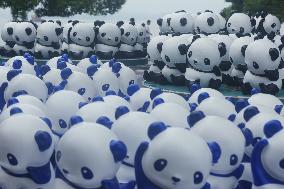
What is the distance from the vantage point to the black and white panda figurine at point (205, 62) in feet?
32.0

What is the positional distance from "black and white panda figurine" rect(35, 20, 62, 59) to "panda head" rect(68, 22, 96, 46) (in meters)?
0.51

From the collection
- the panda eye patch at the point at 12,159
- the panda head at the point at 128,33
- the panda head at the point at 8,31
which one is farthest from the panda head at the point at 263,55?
the panda head at the point at 8,31

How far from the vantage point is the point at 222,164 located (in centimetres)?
482

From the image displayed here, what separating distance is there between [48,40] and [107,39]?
1.70m

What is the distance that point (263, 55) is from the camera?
9297 millimetres

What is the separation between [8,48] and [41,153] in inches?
464

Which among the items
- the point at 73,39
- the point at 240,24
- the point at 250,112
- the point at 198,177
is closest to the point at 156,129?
the point at 198,177

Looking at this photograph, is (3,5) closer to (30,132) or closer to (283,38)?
(283,38)

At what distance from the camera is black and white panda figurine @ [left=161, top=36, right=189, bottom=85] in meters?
10.6

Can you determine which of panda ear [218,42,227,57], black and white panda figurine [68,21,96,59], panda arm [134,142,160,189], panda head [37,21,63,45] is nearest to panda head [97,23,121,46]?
black and white panda figurine [68,21,96,59]

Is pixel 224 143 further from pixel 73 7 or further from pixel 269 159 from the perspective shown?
pixel 73 7

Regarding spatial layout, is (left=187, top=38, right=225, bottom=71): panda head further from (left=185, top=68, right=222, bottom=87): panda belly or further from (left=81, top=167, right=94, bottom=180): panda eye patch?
(left=81, top=167, right=94, bottom=180): panda eye patch

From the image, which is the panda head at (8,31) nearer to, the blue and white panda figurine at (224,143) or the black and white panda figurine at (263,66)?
the black and white panda figurine at (263,66)

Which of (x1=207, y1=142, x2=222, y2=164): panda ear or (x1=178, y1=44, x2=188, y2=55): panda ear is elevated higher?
(x1=207, y1=142, x2=222, y2=164): panda ear
